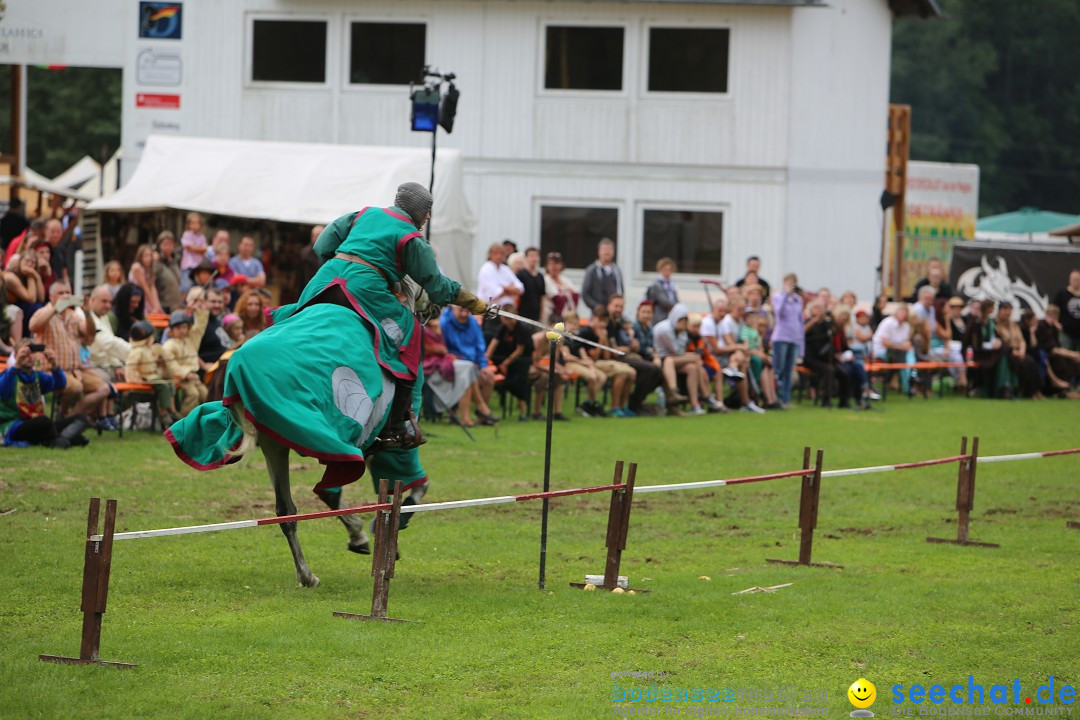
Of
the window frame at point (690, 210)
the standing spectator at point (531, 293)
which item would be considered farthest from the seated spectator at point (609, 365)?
the window frame at point (690, 210)

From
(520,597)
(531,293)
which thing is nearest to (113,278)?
(531,293)

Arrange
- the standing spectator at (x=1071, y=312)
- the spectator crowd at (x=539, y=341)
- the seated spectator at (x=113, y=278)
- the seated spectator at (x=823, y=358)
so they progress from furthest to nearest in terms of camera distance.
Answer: the standing spectator at (x=1071, y=312), the seated spectator at (x=823, y=358), the seated spectator at (x=113, y=278), the spectator crowd at (x=539, y=341)

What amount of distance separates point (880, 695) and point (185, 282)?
45.1ft

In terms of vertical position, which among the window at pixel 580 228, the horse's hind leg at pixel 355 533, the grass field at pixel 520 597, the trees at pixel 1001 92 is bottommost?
the grass field at pixel 520 597

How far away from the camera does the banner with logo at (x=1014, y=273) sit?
27.6 meters

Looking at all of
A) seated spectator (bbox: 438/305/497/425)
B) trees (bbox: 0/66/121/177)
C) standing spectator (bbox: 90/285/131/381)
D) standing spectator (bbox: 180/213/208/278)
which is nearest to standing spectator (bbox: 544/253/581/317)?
seated spectator (bbox: 438/305/497/425)

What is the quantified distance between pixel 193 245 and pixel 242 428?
457 inches

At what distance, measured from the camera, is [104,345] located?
15.2 m

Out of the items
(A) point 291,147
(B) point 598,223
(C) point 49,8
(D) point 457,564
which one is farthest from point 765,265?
(D) point 457,564

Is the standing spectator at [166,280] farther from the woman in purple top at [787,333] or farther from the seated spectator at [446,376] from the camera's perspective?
the woman in purple top at [787,333]

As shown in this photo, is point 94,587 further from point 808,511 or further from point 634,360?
point 634,360

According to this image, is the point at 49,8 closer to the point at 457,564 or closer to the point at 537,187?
the point at 537,187

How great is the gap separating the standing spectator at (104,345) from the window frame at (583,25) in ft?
37.0

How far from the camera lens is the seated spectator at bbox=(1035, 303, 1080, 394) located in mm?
24000
